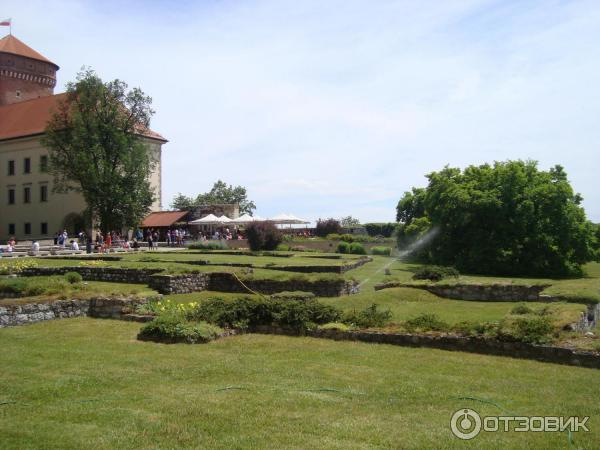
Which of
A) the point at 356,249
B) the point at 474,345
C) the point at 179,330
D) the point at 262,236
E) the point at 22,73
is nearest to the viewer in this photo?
the point at 474,345

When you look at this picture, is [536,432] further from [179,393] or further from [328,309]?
[328,309]

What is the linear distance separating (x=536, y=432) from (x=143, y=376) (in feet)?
17.0

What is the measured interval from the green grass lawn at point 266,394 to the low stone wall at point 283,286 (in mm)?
8831

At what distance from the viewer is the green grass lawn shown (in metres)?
5.60

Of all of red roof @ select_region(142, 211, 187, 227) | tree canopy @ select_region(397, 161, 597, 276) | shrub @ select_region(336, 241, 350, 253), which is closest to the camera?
tree canopy @ select_region(397, 161, 597, 276)

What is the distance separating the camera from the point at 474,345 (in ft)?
33.5

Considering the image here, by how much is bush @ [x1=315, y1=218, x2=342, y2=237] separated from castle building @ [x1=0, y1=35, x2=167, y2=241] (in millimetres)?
19290

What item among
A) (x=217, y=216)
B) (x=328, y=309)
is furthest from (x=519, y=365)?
(x=217, y=216)

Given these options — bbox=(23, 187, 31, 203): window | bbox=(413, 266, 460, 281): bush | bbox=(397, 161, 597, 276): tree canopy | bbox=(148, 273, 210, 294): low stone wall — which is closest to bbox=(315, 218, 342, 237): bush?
bbox=(397, 161, 597, 276): tree canopy

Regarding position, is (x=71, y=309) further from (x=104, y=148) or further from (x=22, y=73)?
(x=22, y=73)

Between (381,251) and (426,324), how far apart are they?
31.6 m

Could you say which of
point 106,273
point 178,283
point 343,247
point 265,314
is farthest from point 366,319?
point 343,247

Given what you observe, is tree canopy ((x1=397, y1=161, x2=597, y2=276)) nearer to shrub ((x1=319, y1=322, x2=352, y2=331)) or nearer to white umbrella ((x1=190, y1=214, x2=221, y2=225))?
shrub ((x1=319, y1=322, x2=352, y2=331))

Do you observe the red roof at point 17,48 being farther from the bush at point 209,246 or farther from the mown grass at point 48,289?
the mown grass at point 48,289
